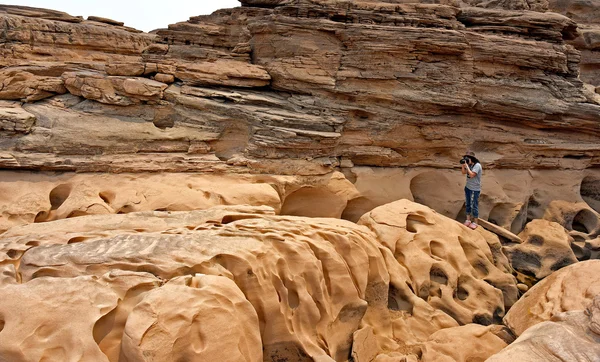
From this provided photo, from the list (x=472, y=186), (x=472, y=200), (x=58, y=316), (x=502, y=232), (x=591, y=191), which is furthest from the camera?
(x=591, y=191)

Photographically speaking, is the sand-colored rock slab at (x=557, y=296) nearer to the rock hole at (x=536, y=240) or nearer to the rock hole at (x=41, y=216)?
the rock hole at (x=536, y=240)

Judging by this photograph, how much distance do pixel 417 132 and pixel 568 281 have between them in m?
4.54

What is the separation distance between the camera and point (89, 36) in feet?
43.0

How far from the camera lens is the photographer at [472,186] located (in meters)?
8.32

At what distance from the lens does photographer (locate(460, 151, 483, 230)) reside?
832 centimetres

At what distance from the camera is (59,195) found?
284 inches

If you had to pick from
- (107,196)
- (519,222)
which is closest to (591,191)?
(519,222)

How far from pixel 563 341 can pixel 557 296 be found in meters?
1.88

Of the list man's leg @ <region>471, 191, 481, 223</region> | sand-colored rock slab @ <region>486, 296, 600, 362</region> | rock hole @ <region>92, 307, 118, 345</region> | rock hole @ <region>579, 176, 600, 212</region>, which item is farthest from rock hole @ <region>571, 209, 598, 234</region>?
rock hole @ <region>92, 307, 118, 345</region>

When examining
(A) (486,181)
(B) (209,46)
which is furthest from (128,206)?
(A) (486,181)

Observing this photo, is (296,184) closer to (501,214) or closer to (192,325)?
(192,325)

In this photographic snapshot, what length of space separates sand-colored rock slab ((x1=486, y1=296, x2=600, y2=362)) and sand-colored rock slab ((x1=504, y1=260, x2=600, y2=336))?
105 cm

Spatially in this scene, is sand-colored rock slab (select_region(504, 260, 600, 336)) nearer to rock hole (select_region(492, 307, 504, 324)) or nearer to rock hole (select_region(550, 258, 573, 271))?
rock hole (select_region(492, 307, 504, 324))

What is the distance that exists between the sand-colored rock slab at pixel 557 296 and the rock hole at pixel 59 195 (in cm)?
683
